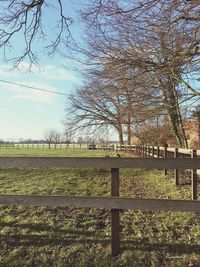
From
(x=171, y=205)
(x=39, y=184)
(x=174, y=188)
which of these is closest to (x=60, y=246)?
(x=171, y=205)

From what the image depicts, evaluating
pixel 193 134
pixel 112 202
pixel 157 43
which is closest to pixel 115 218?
pixel 112 202

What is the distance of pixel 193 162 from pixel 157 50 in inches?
230

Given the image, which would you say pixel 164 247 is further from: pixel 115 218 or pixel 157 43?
pixel 157 43

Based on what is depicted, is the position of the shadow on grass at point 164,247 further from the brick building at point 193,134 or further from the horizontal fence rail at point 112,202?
the brick building at point 193,134

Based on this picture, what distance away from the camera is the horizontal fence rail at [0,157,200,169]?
420cm

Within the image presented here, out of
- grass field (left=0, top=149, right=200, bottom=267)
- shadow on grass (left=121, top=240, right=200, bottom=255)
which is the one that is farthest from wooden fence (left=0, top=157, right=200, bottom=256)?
grass field (left=0, top=149, right=200, bottom=267)

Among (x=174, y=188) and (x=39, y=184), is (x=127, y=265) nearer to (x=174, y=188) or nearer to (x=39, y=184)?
(x=174, y=188)

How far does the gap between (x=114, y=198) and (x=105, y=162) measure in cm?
47

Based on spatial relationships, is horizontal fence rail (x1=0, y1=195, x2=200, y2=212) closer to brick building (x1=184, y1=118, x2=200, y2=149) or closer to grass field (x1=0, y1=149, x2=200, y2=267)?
grass field (x1=0, y1=149, x2=200, y2=267)

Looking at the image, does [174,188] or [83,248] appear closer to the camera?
[83,248]

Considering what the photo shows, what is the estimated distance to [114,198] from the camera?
4191 mm

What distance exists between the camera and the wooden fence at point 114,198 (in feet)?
13.6

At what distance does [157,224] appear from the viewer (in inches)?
210

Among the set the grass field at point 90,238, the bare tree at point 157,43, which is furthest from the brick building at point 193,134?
the grass field at point 90,238
